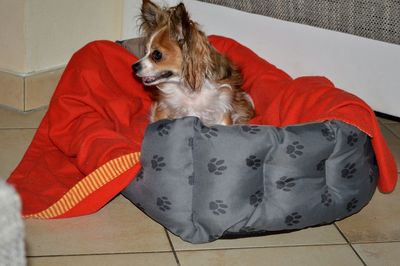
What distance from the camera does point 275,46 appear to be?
3.01 m

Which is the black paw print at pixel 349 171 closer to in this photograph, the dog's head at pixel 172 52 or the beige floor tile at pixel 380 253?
the beige floor tile at pixel 380 253

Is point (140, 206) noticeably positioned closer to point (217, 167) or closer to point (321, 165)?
point (217, 167)

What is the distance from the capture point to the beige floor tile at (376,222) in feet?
7.31

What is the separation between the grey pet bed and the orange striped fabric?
0.20ft

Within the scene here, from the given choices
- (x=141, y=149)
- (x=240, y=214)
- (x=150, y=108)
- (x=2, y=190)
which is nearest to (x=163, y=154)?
(x=141, y=149)

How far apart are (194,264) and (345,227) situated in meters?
0.63

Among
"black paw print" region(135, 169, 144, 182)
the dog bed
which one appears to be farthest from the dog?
"black paw print" region(135, 169, 144, 182)

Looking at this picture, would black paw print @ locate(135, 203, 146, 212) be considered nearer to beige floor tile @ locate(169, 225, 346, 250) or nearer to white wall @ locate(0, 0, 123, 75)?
beige floor tile @ locate(169, 225, 346, 250)

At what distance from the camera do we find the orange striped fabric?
6.82ft

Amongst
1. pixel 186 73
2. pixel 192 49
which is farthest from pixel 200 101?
pixel 192 49

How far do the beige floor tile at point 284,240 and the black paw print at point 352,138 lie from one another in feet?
1.08

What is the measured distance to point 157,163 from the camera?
2059mm

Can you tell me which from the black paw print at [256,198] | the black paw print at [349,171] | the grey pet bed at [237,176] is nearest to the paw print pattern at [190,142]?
the grey pet bed at [237,176]

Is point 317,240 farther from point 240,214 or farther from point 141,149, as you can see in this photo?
point 141,149
